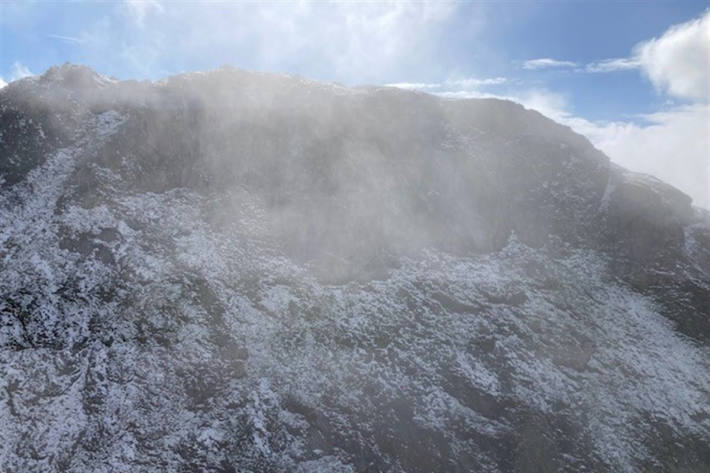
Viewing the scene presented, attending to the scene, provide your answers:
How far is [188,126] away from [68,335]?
1699 cm

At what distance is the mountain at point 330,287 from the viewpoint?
1802cm

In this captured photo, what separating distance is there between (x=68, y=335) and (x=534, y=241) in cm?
2850

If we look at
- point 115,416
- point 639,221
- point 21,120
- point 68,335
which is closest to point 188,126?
point 21,120

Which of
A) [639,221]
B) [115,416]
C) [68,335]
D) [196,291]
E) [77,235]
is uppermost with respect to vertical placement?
[639,221]

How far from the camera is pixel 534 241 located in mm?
30891

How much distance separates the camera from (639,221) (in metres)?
31.4

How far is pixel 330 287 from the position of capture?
2525 cm

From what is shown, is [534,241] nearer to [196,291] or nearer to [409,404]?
[409,404]

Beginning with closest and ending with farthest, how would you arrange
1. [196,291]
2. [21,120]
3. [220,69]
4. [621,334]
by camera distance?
1. [196,291]
2. [621,334]
3. [21,120]
4. [220,69]

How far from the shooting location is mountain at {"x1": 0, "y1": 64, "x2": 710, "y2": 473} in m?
18.0

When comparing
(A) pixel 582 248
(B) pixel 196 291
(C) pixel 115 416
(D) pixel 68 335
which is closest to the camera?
(C) pixel 115 416

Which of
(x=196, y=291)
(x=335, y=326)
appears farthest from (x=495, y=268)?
(x=196, y=291)

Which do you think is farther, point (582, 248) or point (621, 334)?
point (582, 248)

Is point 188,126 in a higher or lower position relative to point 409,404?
higher
